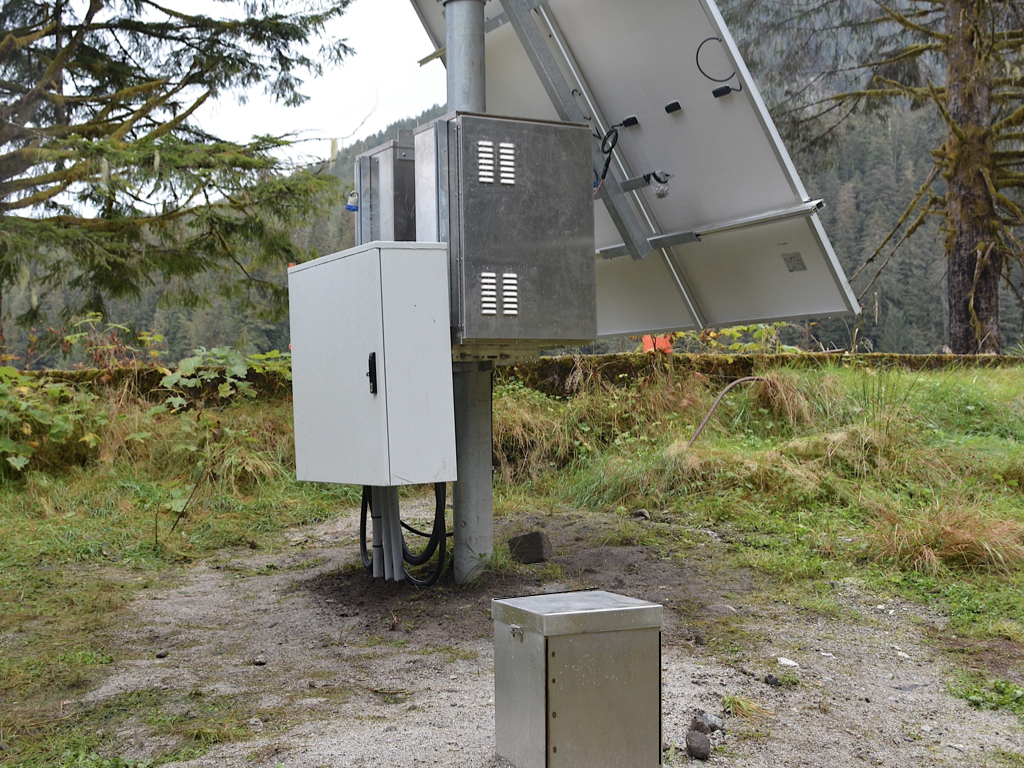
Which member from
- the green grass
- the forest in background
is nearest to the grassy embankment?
the green grass

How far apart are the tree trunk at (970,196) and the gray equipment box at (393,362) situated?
9.43 metres

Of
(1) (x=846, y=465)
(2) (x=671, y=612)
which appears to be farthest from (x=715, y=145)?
(1) (x=846, y=465)

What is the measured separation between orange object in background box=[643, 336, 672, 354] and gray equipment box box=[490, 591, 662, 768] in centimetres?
502

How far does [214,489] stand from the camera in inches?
225

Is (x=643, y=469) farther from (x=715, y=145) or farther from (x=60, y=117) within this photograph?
(x=60, y=117)

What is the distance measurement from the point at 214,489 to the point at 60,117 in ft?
22.3

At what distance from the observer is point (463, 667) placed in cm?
288

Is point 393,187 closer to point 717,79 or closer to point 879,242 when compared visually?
point 717,79

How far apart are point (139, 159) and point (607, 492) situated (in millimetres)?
5618

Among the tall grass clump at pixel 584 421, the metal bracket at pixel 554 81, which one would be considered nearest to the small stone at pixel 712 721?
the metal bracket at pixel 554 81

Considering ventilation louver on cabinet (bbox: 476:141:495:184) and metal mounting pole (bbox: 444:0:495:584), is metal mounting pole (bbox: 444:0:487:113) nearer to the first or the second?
metal mounting pole (bbox: 444:0:495:584)

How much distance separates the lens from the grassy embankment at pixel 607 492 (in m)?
3.15

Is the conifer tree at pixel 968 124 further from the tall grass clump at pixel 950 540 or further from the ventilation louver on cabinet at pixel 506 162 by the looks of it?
the ventilation louver on cabinet at pixel 506 162

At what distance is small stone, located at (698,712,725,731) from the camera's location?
232 cm
